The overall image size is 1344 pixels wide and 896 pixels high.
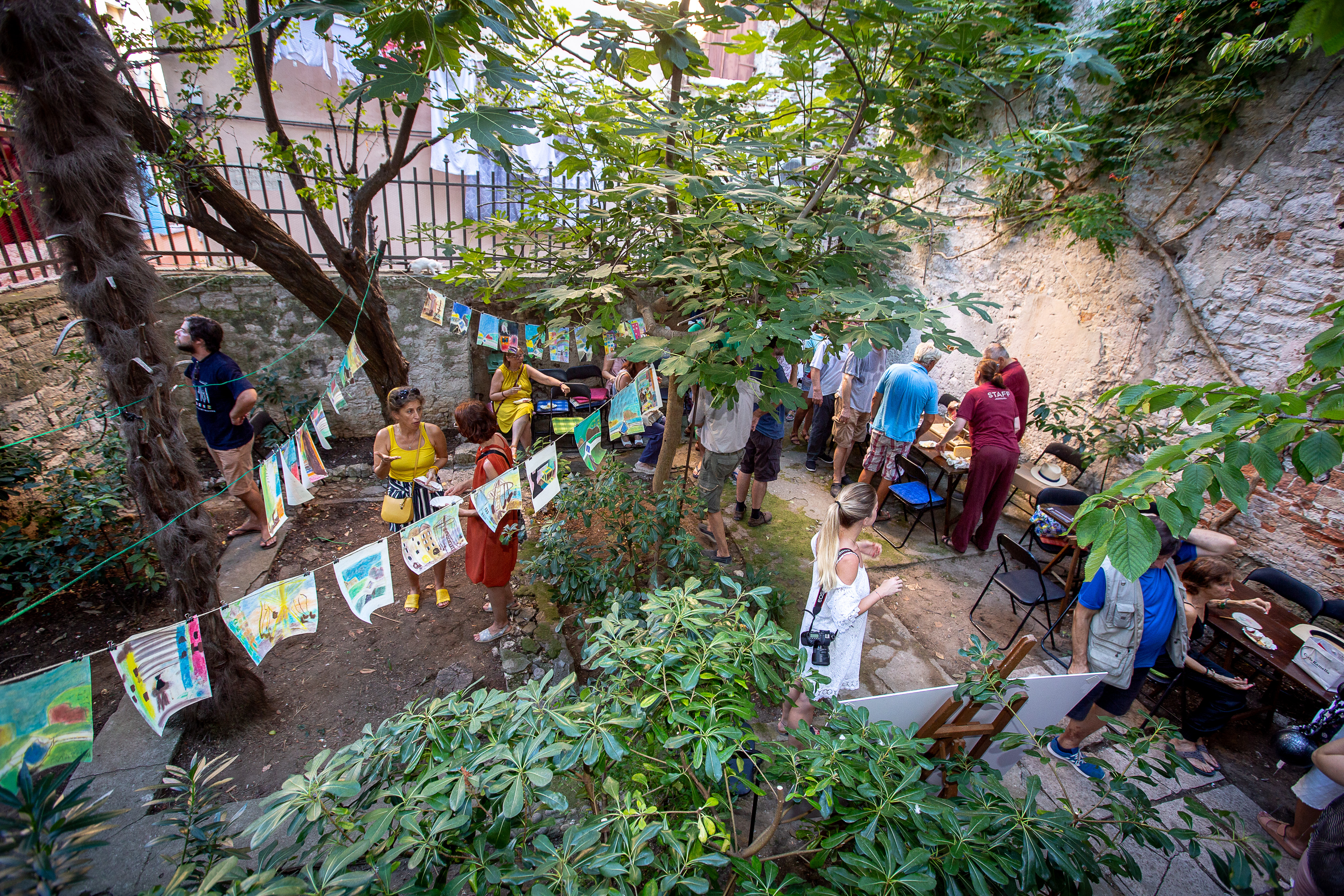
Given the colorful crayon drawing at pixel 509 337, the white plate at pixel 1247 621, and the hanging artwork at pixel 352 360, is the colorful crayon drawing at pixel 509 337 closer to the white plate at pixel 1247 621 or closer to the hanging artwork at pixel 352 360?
the hanging artwork at pixel 352 360

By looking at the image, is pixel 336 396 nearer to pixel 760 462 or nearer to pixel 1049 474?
pixel 760 462

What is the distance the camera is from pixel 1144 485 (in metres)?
1.59

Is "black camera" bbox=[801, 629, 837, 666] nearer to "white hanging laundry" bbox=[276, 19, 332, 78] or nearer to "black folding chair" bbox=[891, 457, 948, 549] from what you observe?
"black folding chair" bbox=[891, 457, 948, 549]

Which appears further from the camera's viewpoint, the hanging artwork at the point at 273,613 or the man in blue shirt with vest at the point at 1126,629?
the man in blue shirt with vest at the point at 1126,629

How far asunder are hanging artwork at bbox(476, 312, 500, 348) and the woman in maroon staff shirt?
4113 millimetres

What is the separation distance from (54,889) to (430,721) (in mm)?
791

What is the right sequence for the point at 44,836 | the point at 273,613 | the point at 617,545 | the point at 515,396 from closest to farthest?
the point at 44,836
the point at 273,613
the point at 617,545
the point at 515,396

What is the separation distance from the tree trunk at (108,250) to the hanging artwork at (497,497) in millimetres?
1340

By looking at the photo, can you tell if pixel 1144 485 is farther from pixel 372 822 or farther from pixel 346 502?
pixel 346 502

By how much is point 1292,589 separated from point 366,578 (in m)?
5.96

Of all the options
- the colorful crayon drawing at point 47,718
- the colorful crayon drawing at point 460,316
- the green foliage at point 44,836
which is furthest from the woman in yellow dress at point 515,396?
the green foliage at point 44,836

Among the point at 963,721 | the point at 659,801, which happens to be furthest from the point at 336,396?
the point at 963,721

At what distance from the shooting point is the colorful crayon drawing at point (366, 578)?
270 centimetres

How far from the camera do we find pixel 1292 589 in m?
3.93
